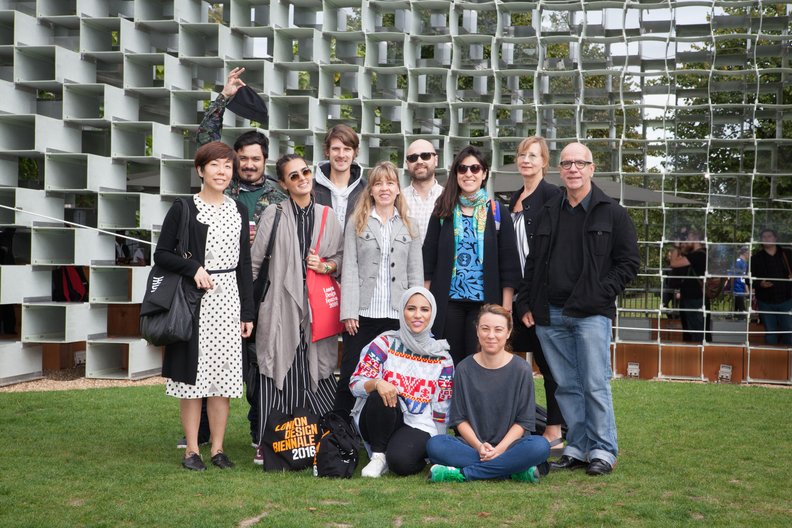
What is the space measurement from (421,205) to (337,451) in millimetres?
1712

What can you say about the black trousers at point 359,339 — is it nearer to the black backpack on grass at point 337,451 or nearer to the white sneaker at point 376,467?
the black backpack on grass at point 337,451

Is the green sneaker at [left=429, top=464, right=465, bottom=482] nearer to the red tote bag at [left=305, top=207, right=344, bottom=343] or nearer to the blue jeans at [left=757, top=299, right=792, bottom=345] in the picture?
the red tote bag at [left=305, top=207, right=344, bottom=343]

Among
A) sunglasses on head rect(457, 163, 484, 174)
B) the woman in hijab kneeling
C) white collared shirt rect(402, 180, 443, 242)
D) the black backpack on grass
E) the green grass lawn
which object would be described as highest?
sunglasses on head rect(457, 163, 484, 174)

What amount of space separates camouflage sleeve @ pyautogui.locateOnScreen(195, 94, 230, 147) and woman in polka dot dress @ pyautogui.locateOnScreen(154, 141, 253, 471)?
2.62ft

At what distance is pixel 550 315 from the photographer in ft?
18.3

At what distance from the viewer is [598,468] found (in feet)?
17.6

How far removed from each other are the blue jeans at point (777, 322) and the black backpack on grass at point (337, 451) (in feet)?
19.7

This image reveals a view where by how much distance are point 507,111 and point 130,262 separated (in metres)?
4.99

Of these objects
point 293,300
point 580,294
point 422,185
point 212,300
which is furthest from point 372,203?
point 580,294

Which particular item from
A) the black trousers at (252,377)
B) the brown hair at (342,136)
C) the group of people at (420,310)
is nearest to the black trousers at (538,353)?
the group of people at (420,310)

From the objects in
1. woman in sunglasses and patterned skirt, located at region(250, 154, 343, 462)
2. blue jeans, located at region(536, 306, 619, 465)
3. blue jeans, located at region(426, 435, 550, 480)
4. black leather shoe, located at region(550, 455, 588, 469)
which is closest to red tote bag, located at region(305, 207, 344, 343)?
woman in sunglasses and patterned skirt, located at region(250, 154, 343, 462)

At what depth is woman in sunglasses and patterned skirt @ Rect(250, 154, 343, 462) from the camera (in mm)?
5660

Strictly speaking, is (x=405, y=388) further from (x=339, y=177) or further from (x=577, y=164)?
(x=577, y=164)

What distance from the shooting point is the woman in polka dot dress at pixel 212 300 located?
211 inches
